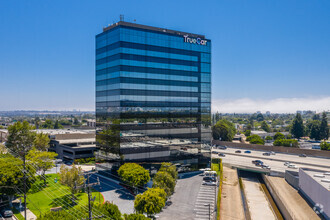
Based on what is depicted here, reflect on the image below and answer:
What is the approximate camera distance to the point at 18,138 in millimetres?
91625

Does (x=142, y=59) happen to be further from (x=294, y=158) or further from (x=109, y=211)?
(x=294, y=158)

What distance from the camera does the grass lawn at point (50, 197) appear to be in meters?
54.2

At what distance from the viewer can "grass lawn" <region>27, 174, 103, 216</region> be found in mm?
54250

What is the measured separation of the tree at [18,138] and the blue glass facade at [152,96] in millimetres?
31214

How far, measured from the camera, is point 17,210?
175ft

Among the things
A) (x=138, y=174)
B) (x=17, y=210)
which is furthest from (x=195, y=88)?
(x=17, y=210)

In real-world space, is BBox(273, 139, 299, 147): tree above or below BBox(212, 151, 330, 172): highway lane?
above

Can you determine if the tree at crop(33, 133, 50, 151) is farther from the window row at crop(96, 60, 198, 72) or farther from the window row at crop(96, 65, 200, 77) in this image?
the window row at crop(96, 60, 198, 72)

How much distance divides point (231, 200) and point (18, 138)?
252ft

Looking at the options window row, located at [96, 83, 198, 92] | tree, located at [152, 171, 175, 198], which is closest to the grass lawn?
tree, located at [152, 171, 175, 198]

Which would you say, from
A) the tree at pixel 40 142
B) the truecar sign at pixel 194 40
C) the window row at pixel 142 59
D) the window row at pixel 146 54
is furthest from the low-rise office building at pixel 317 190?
the tree at pixel 40 142

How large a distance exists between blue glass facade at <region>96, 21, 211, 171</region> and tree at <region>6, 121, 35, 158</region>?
3121 centimetres

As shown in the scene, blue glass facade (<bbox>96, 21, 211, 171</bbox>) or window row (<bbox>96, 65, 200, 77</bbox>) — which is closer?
window row (<bbox>96, 65, 200, 77</bbox>)

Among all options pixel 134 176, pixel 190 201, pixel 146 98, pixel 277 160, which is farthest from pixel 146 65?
pixel 277 160
